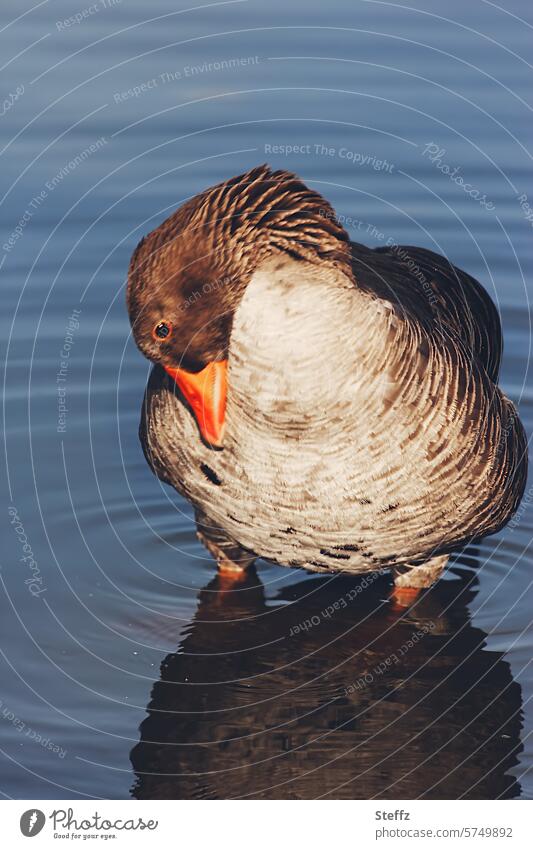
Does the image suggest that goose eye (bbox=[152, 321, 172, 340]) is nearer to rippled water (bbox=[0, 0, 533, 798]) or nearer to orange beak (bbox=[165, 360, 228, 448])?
orange beak (bbox=[165, 360, 228, 448])

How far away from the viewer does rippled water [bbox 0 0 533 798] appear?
8.41m

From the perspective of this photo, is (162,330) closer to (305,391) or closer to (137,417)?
(305,391)

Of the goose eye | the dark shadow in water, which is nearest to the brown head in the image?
the goose eye

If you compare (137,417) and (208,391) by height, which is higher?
(137,417)

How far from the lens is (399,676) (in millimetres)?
9148

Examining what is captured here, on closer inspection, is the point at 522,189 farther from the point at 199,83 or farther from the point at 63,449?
the point at 63,449

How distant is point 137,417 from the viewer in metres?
12.0
